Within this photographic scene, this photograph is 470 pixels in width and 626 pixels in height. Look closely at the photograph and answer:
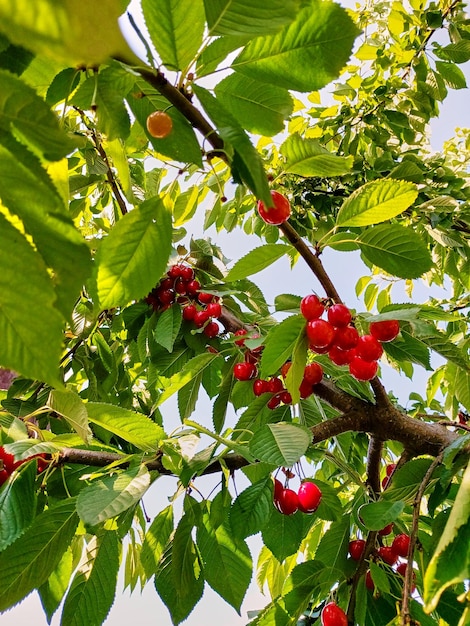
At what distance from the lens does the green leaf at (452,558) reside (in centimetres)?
36

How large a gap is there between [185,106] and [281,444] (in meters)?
0.51

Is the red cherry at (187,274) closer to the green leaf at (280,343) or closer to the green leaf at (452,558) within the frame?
the green leaf at (280,343)

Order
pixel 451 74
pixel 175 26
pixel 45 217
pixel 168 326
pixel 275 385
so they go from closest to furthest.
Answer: pixel 45 217, pixel 175 26, pixel 275 385, pixel 168 326, pixel 451 74

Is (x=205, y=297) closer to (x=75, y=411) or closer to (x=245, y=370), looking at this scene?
(x=245, y=370)

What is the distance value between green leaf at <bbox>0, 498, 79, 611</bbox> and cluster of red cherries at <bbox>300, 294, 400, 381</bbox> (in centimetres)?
46

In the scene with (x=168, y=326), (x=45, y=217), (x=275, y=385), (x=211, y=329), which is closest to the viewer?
(x=45, y=217)

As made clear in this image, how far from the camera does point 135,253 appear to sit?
22.0 inches

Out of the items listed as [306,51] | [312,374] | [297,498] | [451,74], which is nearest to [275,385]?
[312,374]

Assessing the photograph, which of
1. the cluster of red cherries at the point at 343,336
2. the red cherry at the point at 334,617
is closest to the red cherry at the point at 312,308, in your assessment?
the cluster of red cherries at the point at 343,336

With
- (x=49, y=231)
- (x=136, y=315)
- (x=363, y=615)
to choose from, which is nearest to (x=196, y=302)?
(x=136, y=315)

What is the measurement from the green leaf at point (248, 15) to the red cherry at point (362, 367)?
2.02 ft

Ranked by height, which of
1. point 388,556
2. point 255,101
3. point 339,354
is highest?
point 255,101

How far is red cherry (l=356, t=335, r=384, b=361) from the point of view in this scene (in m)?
0.91

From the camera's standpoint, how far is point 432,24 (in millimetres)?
1955
